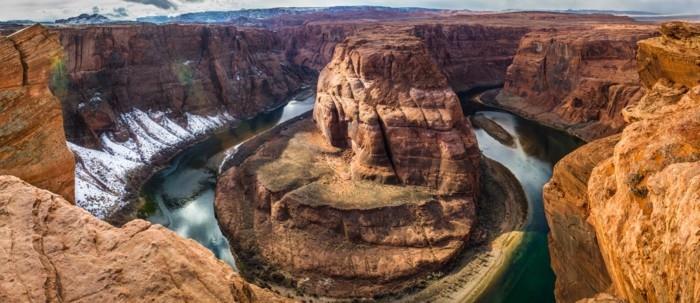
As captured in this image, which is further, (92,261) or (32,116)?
(32,116)

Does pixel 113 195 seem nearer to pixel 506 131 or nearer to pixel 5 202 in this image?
pixel 5 202

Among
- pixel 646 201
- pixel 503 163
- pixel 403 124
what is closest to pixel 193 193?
pixel 403 124

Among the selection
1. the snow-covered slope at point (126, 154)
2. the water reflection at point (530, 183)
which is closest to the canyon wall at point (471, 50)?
the water reflection at point (530, 183)

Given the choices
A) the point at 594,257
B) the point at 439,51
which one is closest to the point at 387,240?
the point at 594,257

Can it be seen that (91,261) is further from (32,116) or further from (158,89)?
(158,89)

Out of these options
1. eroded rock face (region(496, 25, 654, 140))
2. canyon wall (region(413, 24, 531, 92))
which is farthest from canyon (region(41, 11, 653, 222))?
canyon wall (region(413, 24, 531, 92))

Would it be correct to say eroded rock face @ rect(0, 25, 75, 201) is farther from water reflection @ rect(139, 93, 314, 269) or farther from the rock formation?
water reflection @ rect(139, 93, 314, 269)
